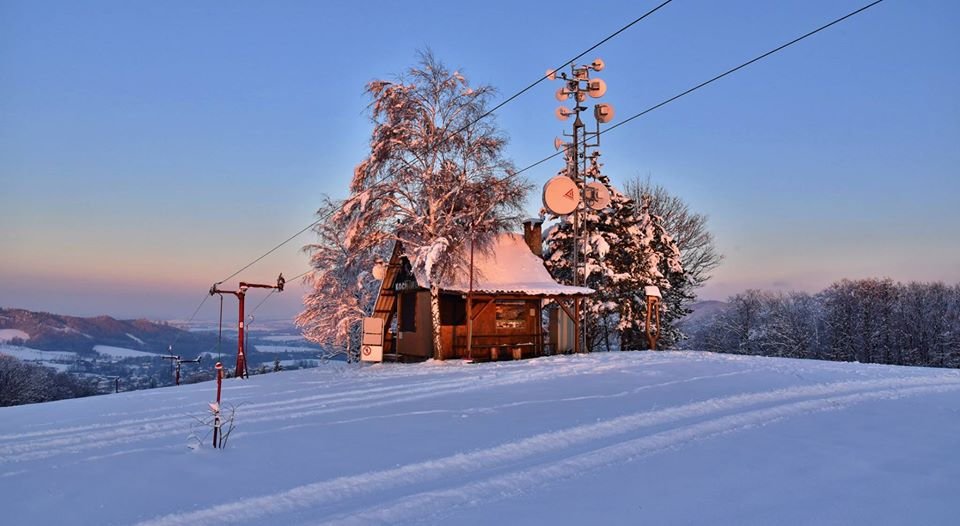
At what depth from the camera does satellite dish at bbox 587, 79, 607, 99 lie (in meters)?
26.5

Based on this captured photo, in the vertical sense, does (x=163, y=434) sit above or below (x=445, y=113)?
below

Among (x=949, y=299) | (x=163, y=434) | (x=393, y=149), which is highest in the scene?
(x=393, y=149)

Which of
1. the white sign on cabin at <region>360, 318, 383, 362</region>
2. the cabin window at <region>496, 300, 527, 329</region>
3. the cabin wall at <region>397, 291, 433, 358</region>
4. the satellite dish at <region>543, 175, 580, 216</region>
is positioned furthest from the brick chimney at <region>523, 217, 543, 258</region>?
the white sign on cabin at <region>360, 318, 383, 362</region>

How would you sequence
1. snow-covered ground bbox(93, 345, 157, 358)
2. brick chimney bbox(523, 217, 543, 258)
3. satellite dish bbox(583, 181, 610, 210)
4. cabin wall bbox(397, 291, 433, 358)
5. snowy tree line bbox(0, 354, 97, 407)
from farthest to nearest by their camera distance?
snow-covered ground bbox(93, 345, 157, 358) → snowy tree line bbox(0, 354, 97, 407) → brick chimney bbox(523, 217, 543, 258) → satellite dish bbox(583, 181, 610, 210) → cabin wall bbox(397, 291, 433, 358)

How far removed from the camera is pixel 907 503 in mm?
5344

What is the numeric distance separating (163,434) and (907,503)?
9.21 metres

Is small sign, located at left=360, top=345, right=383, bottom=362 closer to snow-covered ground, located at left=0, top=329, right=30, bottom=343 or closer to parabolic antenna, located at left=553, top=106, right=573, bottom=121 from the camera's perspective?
parabolic antenna, located at left=553, top=106, right=573, bottom=121

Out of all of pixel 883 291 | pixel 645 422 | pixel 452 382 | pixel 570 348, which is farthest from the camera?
pixel 883 291

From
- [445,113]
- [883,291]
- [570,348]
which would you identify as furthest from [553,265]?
[883,291]

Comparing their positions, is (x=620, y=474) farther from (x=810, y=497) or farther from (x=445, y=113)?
(x=445, y=113)

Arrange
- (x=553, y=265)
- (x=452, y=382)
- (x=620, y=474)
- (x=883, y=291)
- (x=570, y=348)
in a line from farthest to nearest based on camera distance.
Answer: (x=883, y=291), (x=553, y=265), (x=570, y=348), (x=452, y=382), (x=620, y=474)

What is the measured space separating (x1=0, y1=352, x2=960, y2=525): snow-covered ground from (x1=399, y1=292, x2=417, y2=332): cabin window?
476 inches

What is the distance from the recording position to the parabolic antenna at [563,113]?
26812 millimetres

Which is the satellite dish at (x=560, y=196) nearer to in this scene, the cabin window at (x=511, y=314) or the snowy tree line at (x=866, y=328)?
the cabin window at (x=511, y=314)
